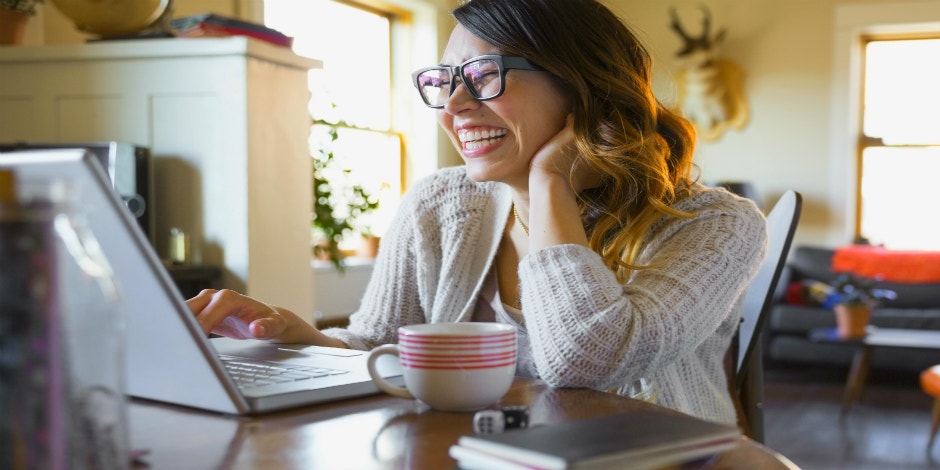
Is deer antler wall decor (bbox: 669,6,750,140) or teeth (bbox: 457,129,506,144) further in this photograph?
deer antler wall decor (bbox: 669,6,750,140)

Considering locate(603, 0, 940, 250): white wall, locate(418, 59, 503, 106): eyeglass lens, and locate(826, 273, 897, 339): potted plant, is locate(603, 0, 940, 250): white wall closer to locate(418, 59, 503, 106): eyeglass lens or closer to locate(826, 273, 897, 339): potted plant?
locate(826, 273, 897, 339): potted plant

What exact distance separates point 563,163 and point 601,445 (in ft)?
2.55

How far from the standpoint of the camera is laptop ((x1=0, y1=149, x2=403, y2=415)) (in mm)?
595

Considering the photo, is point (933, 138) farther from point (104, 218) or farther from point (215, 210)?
point (104, 218)

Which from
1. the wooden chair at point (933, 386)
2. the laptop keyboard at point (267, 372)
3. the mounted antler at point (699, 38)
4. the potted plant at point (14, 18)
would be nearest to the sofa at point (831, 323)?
the wooden chair at point (933, 386)

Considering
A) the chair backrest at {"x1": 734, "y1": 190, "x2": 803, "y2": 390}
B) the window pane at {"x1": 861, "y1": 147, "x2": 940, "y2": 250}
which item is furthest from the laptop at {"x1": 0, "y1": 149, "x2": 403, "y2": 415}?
the window pane at {"x1": 861, "y1": 147, "x2": 940, "y2": 250}

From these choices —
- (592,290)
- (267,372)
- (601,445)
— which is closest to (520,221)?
(592,290)

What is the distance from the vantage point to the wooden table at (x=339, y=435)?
→ 67 cm

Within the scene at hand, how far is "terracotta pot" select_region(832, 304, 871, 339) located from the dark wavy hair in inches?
140

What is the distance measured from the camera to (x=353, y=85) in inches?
203

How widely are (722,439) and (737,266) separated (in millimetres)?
605

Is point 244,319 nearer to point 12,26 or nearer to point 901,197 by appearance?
point 12,26

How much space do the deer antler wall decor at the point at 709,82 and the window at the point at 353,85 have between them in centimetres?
216

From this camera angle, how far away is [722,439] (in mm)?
645
